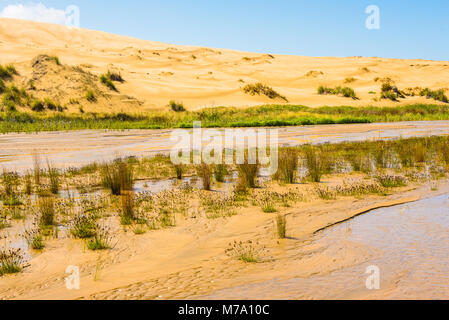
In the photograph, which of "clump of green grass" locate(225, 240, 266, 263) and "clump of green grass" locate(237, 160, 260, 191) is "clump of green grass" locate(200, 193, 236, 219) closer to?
"clump of green grass" locate(237, 160, 260, 191)

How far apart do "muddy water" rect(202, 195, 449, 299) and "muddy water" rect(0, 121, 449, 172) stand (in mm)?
8001

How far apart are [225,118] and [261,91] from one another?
34.7 feet

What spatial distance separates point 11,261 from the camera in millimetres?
5305

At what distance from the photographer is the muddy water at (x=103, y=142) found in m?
14.0

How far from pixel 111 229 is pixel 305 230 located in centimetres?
286

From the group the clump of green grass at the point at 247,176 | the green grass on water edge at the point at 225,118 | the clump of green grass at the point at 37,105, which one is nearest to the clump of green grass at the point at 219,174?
the clump of green grass at the point at 247,176

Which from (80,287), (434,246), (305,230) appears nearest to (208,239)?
(305,230)

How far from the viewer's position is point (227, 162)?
42.5ft

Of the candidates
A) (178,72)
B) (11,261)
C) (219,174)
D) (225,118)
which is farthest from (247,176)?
(178,72)

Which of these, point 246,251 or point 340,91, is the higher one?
point 340,91

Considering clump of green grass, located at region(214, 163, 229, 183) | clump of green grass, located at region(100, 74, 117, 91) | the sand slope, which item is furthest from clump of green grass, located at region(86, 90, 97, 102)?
clump of green grass, located at region(214, 163, 229, 183)

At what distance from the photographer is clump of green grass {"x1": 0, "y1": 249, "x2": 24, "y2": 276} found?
16.5ft

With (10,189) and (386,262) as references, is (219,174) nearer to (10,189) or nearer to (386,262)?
(10,189)
